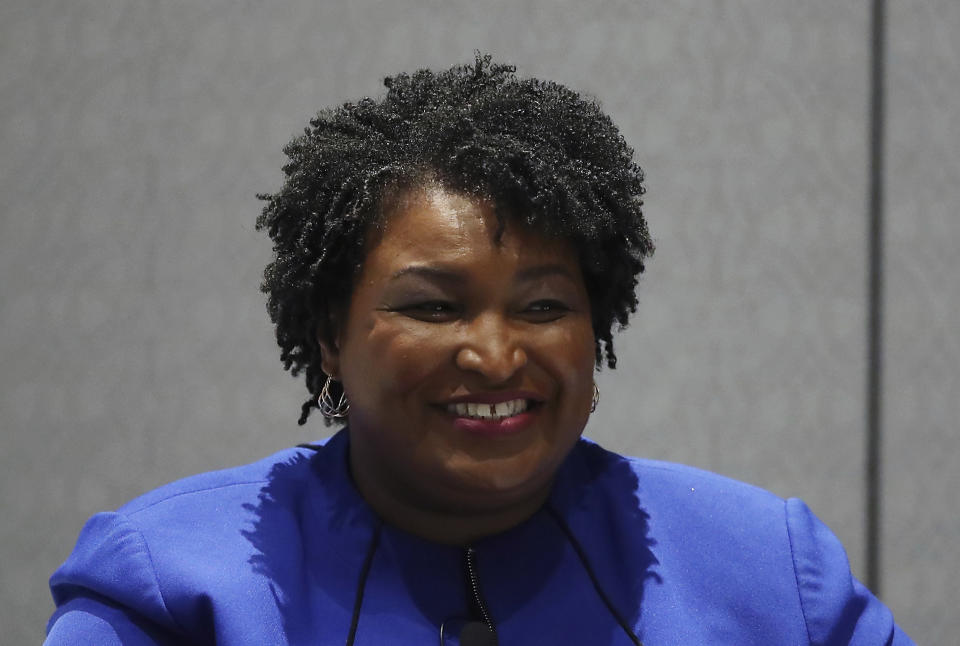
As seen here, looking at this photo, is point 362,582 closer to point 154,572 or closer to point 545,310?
point 154,572

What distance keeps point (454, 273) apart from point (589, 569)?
0.32m

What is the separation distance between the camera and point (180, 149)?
1618 millimetres

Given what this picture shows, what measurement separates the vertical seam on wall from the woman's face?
903mm

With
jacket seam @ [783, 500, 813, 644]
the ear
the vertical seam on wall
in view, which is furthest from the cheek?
the vertical seam on wall

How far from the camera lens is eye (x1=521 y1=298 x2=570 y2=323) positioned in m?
0.98

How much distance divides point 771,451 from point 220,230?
905 mm

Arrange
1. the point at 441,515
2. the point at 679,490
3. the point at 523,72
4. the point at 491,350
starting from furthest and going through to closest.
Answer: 1. the point at 523,72
2. the point at 679,490
3. the point at 441,515
4. the point at 491,350

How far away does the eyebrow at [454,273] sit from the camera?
37.2 inches

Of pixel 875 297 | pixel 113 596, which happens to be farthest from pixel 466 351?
pixel 875 297

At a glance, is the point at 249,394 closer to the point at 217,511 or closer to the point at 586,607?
the point at 217,511

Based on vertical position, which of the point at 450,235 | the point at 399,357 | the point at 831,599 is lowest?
the point at 831,599

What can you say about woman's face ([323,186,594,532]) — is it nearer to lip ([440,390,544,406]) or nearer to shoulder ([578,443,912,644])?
lip ([440,390,544,406])

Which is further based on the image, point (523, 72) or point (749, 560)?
point (523, 72)

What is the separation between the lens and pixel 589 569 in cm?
105
